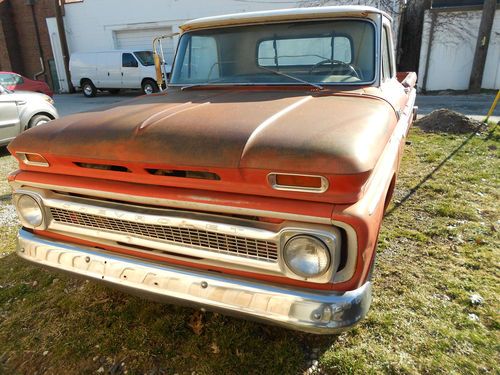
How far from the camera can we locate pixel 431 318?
2.53 m

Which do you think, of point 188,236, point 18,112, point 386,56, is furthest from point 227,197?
point 18,112

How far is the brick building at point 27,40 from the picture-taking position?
769 inches

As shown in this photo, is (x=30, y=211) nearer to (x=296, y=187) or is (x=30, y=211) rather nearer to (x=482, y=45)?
(x=296, y=187)

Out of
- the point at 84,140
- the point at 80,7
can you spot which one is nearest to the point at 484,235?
the point at 84,140

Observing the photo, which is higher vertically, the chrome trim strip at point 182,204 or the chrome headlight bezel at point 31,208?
the chrome trim strip at point 182,204

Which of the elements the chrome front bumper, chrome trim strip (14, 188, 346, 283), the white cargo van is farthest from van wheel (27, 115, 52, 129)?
the white cargo van

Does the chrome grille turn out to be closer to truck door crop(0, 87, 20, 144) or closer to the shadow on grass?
the shadow on grass

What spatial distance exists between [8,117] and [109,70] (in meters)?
10.1

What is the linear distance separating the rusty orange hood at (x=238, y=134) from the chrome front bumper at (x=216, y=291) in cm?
57

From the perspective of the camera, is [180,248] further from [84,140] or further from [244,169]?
[84,140]

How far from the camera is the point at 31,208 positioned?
2.39m

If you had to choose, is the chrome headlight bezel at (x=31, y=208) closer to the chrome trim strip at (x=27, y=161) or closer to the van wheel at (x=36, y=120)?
the chrome trim strip at (x=27, y=161)

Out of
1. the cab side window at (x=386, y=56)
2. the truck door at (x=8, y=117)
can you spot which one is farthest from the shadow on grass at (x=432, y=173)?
the truck door at (x=8, y=117)

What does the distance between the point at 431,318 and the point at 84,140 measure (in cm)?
242
